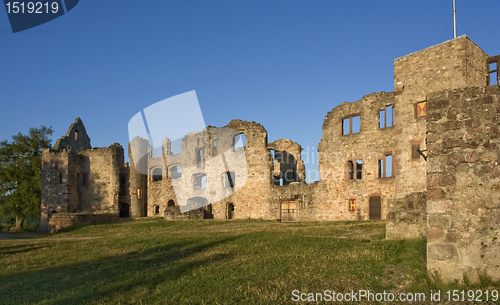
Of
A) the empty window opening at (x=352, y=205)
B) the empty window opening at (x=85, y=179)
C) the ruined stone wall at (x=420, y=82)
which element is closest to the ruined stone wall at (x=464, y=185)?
the ruined stone wall at (x=420, y=82)

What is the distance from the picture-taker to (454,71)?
1628 centimetres

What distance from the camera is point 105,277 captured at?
10.1 m

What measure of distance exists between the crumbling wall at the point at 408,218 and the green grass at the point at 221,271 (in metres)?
0.54

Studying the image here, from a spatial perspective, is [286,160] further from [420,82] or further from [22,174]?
[22,174]

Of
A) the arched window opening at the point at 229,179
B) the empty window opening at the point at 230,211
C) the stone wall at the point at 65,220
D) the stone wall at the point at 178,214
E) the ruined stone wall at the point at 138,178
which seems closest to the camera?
the stone wall at the point at 65,220

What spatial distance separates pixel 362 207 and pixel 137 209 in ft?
73.1

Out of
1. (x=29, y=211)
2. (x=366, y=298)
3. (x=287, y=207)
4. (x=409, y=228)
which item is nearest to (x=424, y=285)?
(x=366, y=298)

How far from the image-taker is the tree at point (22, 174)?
119ft

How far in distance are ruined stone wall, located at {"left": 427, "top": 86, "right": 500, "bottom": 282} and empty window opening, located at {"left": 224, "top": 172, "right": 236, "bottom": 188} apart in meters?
27.2

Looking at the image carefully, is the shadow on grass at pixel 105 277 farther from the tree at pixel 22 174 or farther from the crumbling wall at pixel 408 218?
the tree at pixel 22 174

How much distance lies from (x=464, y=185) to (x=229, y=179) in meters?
28.0

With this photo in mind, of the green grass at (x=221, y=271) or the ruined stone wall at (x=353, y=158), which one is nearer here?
the green grass at (x=221, y=271)

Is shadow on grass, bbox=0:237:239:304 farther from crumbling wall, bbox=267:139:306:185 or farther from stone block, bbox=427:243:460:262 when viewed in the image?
crumbling wall, bbox=267:139:306:185

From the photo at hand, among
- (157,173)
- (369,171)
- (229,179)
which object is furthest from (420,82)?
(157,173)
